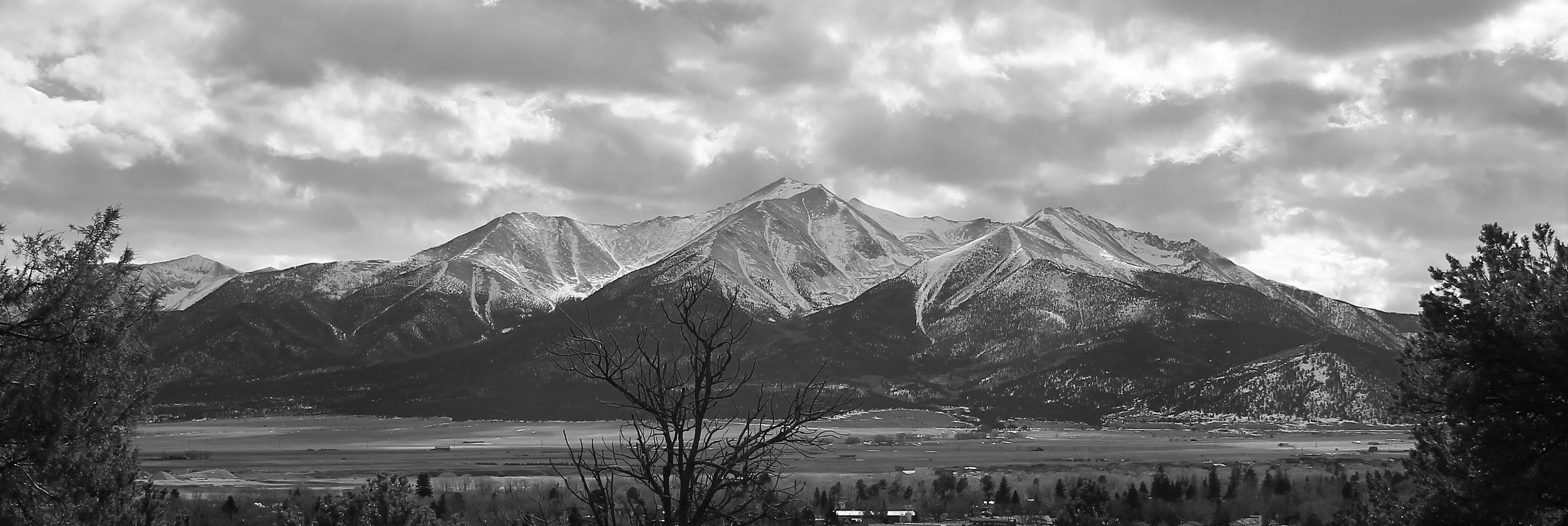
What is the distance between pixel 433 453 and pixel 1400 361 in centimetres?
17632

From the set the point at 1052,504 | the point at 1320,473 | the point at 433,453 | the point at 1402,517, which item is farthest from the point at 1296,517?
the point at 433,453

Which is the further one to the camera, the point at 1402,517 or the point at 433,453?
the point at 433,453

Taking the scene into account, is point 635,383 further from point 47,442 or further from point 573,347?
point 47,442

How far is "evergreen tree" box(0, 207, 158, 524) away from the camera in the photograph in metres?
16.2

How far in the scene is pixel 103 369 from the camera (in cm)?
1959

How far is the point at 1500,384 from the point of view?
66.8 ft

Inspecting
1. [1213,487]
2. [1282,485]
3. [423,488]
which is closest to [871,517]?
[1213,487]

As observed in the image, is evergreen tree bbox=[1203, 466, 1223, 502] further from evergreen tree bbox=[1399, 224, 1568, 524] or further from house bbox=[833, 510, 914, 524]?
evergreen tree bbox=[1399, 224, 1568, 524]

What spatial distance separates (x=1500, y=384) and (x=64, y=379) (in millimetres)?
23998

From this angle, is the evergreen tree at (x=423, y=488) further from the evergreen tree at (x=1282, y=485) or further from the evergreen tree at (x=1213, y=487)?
the evergreen tree at (x=1282, y=485)

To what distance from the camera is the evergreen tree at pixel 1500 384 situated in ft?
64.1

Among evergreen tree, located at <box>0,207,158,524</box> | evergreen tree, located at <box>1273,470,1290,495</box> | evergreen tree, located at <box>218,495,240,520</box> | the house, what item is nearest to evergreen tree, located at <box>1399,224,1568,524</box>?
evergreen tree, located at <box>0,207,158,524</box>

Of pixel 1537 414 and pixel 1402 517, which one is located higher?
pixel 1537 414

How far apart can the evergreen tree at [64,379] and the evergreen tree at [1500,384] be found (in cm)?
2221
